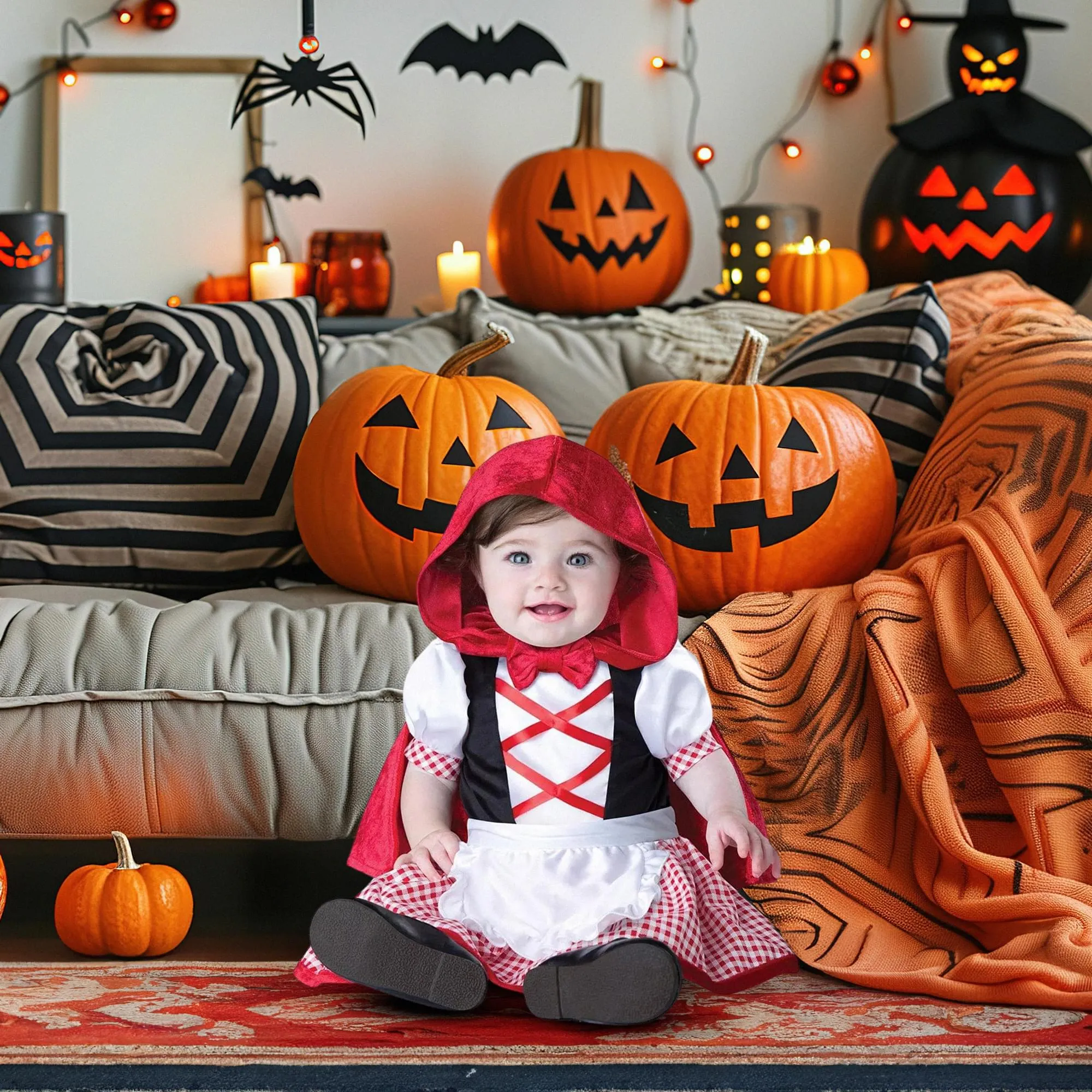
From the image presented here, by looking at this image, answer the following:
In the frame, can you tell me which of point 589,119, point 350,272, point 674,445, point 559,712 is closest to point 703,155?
point 589,119

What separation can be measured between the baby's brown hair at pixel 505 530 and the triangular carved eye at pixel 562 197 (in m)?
1.30

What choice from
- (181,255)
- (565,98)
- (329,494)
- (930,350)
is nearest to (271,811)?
(329,494)

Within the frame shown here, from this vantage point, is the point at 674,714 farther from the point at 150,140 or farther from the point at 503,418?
the point at 150,140

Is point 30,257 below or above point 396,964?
above

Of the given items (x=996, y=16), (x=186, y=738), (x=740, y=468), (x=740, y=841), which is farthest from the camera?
(x=996, y=16)

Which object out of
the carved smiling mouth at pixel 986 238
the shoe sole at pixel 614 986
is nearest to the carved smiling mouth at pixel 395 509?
the shoe sole at pixel 614 986

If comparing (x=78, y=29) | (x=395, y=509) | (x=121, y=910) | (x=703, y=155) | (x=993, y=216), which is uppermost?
(x=78, y=29)

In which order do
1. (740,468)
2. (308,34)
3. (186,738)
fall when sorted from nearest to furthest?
(308,34)
(186,738)
(740,468)

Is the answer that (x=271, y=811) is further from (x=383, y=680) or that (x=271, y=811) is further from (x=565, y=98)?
(x=565, y=98)

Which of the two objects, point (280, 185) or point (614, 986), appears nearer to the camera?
point (614, 986)

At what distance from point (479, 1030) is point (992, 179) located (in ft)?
6.11

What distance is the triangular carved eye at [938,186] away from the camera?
229 centimetres

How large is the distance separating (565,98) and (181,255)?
0.84 m

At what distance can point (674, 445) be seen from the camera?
147 centimetres
